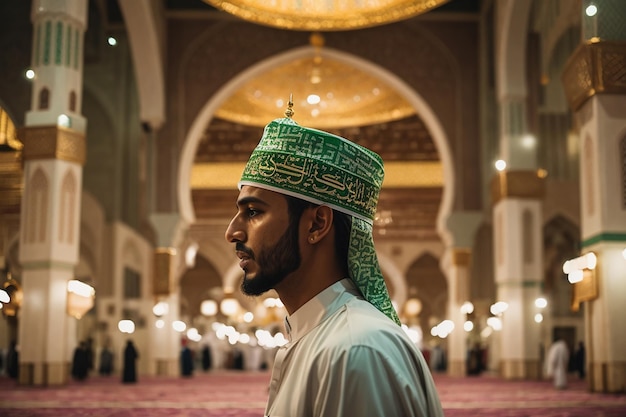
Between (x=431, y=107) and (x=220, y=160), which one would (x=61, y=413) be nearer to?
(x=431, y=107)

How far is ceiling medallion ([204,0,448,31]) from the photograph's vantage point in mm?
9180

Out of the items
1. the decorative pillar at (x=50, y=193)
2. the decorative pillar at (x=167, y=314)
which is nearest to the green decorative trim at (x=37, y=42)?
the decorative pillar at (x=50, y=193)

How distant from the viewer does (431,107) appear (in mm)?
12586

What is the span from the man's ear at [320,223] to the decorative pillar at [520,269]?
32.5 feet

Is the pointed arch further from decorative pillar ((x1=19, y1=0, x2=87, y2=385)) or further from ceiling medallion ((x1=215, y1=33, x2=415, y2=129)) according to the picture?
decorative pillar ((x1=19, y1=0, x2=87, y2=385))

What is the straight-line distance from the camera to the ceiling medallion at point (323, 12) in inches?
361

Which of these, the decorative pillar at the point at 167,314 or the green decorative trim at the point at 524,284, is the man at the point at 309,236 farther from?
the decorative pillar at the point at 167,314

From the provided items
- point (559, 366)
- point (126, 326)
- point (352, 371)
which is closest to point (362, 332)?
point (352, 371)

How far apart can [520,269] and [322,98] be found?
21.7 ft

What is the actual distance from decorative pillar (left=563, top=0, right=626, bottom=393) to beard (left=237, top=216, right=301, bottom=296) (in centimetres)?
621

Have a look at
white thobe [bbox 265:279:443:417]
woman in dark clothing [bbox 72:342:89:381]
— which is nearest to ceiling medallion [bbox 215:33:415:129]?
woman in dark clothing [bbox 72:342:89:381]

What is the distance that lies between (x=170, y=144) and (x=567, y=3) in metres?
5.81

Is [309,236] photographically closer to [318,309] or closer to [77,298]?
[318,309]

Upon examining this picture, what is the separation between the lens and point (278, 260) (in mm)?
1266
